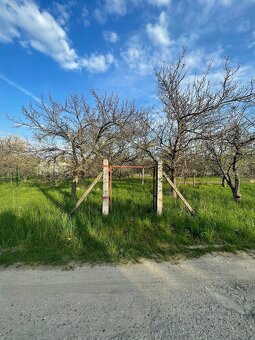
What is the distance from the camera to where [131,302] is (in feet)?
8.46

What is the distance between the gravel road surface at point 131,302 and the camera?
2.13 meters

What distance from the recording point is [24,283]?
3002mm

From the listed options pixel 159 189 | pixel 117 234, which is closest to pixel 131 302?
pixel 117 234

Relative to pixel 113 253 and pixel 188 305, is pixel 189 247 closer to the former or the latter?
pixel 113 253

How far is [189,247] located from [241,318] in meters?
2.06

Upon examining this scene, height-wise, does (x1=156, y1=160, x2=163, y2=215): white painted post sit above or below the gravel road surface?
above

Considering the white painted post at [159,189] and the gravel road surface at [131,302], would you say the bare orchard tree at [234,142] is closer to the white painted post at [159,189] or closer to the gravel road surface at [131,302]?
the white painted post at [159,189]

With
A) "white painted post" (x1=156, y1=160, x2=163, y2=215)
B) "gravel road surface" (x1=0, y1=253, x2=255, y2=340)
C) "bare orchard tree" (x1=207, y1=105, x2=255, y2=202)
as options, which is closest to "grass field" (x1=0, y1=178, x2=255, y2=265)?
"white painted post" (x1=156, y1=160, x2=163, y2=215)

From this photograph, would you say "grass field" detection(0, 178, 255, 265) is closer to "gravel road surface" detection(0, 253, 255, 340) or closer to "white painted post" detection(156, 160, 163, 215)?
"white painted post" detection(156, 160, 163, 215)

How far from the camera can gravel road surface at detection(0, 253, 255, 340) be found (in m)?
2.13

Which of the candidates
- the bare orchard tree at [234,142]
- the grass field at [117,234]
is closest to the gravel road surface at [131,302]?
the grass field at [117,234]

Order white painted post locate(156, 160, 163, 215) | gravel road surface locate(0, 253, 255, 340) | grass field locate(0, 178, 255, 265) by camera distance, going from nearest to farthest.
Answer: gravel road surface locate(0, 253, 255, 340) < grass field locate(0, 178, 255, 265) < white painted post locate(156, 160, 163, 215)

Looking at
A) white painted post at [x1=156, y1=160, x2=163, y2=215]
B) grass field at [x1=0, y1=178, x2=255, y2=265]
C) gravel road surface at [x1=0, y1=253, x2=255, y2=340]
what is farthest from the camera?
white painted post at [x1=156, y1=160, x2=163, y2=215]

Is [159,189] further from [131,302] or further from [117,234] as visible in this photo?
[131,302]
